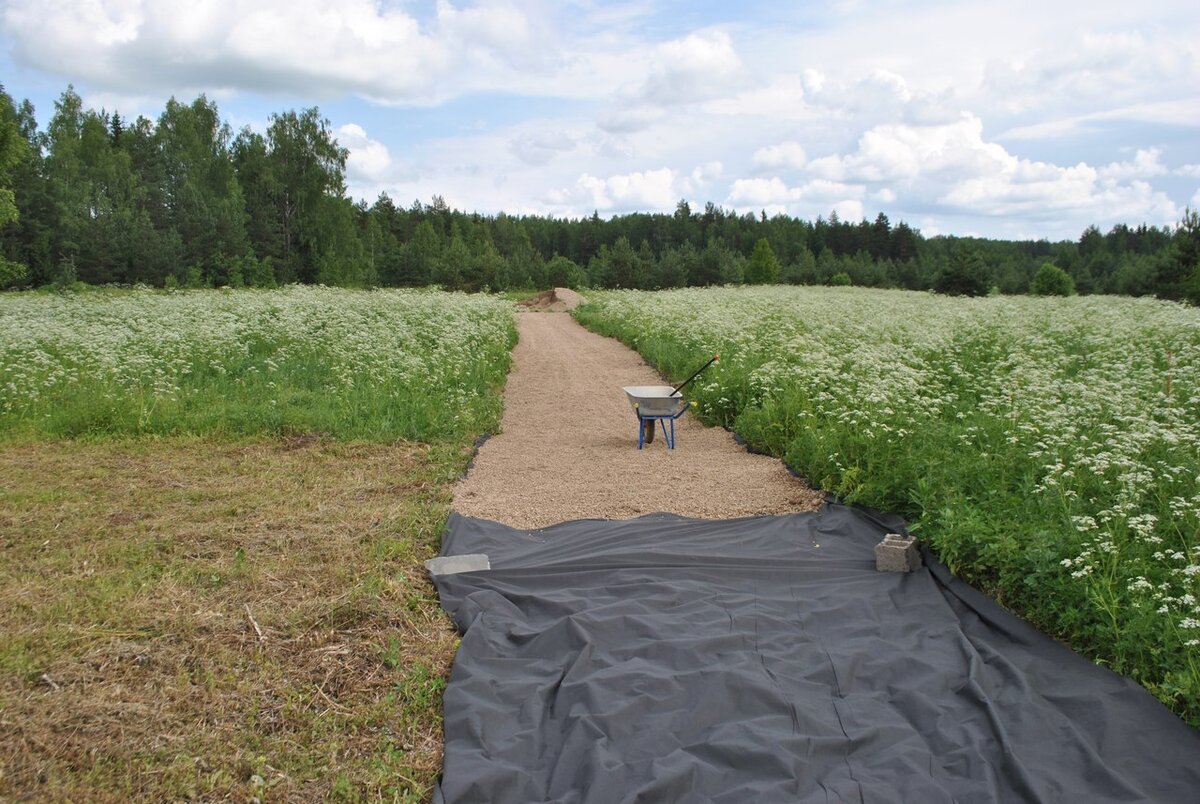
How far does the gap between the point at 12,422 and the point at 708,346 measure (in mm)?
12227

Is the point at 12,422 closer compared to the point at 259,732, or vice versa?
the point at 259,732

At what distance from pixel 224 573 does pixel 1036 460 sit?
272 inches

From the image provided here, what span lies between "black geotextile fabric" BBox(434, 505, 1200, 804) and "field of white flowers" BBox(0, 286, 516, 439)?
5.84m

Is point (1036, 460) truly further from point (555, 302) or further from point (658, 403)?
point (555, 302)

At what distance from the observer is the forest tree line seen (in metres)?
49.6

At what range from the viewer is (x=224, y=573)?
615 centimetres

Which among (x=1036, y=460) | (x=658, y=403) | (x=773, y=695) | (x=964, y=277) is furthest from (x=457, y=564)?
(x=964, y=277)

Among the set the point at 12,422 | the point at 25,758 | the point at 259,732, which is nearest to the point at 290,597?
the point at 259,732

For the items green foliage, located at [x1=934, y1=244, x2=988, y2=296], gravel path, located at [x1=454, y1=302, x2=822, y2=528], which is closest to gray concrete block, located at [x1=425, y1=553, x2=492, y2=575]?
gravel path, located at [x1=454, y1=302, x2=822, y2=528]

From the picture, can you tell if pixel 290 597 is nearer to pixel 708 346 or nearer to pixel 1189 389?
pixel 1189 389

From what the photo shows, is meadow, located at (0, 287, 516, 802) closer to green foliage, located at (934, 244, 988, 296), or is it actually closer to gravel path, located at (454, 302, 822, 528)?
gravel path, located at (454, 302, 822, 528)

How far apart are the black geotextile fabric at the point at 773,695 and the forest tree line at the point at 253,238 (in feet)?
113

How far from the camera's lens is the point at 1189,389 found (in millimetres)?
9336

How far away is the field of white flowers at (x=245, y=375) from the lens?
1101 cm
